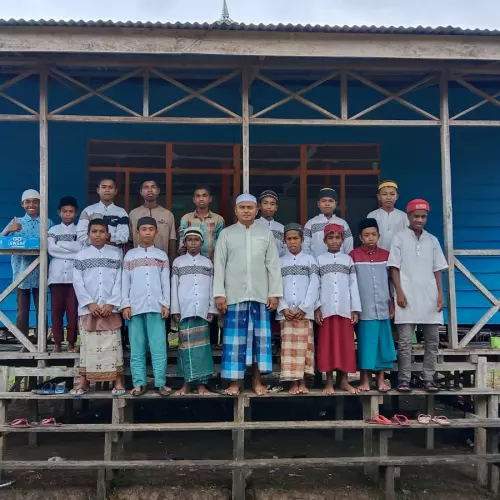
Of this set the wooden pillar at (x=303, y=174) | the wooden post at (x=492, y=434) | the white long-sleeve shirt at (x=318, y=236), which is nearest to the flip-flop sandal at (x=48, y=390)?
the white long-sleeve shirt at (x=318, y=236)

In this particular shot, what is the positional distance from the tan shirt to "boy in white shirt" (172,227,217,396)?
59cm

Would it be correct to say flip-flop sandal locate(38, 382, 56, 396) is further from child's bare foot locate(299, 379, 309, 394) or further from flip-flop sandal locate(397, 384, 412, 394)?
flip-flop sandal locate(397, 384, 412, 394)

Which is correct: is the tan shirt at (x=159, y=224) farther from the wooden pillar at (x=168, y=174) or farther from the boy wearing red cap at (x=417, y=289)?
the boy wearing red cap at (x=417, y=289)

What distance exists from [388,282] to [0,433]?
3796 millimetres

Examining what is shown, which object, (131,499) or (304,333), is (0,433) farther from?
(304,333)

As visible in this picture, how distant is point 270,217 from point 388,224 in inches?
46.9

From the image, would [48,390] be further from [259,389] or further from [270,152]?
[270,152]

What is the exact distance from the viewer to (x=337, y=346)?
4688 millimetres

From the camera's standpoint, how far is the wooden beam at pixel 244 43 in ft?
15.4

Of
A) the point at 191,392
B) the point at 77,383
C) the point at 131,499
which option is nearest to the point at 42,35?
the point at 77,383

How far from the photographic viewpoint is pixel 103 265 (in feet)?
15.2

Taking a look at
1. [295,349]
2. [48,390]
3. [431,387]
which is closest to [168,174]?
[48,390]

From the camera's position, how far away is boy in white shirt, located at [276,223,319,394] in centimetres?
466

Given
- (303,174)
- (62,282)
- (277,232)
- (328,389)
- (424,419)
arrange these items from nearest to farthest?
(328,389), (424,419), (62,282), (277,232), (303,174)
